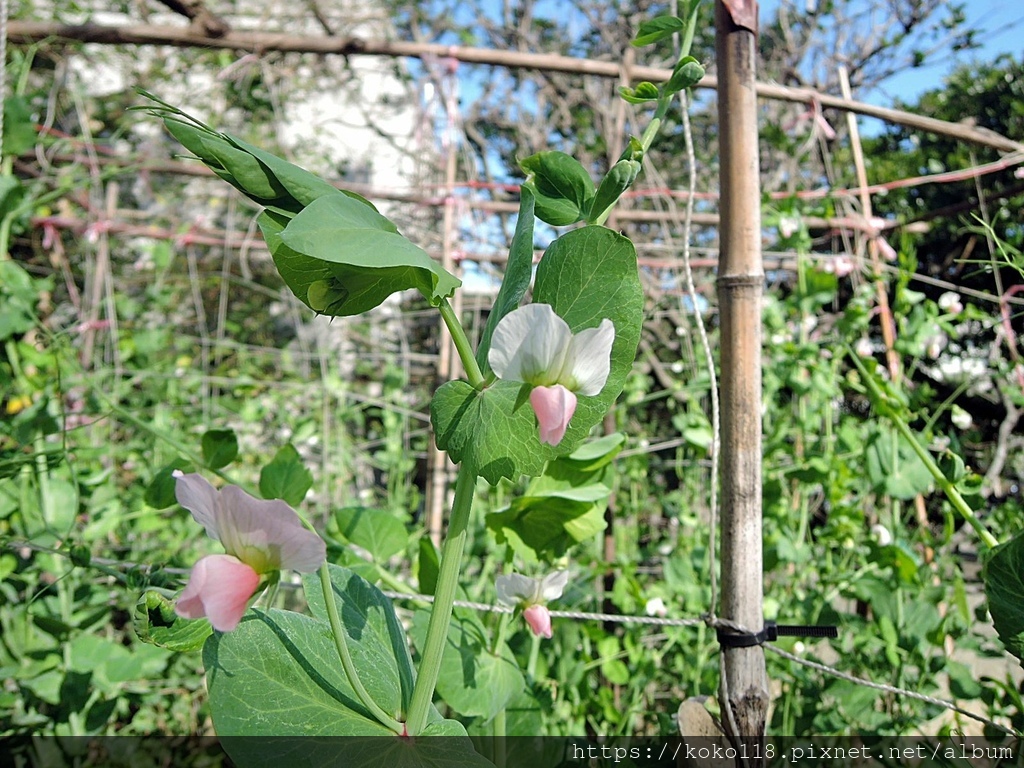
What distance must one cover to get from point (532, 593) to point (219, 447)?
0.41m

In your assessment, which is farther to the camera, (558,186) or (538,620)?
(538,620)

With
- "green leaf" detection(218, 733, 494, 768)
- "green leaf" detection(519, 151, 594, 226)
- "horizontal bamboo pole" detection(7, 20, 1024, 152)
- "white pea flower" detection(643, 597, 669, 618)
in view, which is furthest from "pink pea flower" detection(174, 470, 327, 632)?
"horizontal bamboo pole" detection(7, 20, 1024, 152)

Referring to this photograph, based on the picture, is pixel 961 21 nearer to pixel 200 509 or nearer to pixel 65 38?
pixel 65 38

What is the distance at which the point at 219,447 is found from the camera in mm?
847

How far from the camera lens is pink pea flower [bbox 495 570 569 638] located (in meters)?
0.69

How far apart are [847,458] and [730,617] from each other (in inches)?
42.2

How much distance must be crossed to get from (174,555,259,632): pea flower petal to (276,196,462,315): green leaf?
16 centimetres

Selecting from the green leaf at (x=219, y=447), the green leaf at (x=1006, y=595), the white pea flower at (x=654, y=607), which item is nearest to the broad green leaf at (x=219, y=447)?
the green leaf at (x=219, y=447)

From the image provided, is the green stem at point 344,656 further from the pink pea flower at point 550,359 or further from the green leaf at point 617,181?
the green leaf at point 617,181

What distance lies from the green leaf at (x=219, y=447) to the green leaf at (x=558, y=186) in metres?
0.49

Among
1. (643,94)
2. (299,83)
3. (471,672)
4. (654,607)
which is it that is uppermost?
(299,83)

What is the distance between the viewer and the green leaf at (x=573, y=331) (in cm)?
44

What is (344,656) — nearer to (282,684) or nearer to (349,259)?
(282,684)

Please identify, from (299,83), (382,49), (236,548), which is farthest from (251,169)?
(299,83)
